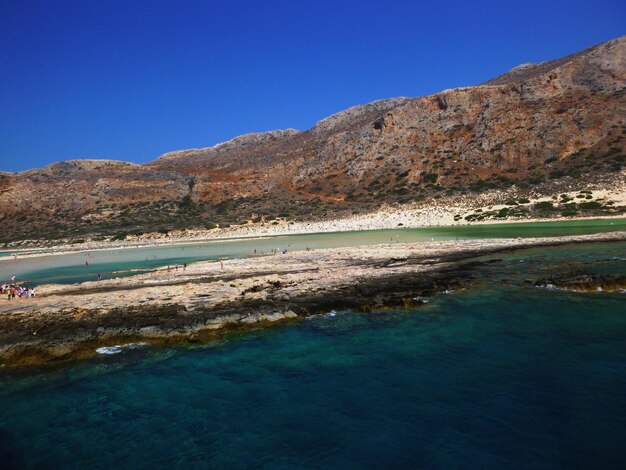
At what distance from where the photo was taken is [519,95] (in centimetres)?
9019

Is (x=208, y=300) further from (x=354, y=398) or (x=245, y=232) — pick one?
(x=245, y=232)

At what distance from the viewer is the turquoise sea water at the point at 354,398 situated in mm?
8320

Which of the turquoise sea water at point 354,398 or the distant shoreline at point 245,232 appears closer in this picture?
the turquoise sea water at point 354,398

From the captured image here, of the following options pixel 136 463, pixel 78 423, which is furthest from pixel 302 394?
pixel 78 423

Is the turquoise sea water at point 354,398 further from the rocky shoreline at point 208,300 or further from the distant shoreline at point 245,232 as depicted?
→ the distant shoreline at point 245,232

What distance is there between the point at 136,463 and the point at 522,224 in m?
53.6

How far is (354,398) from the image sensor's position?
1041 centimetres

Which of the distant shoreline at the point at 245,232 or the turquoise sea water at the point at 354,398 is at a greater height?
the distant shoreline at the point at 245,232

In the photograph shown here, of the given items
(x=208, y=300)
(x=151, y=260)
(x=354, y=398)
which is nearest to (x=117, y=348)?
(x=208, y=300)

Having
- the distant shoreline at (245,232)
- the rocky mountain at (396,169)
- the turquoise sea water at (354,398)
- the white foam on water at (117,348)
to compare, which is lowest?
the turquoise sea water at (354,398)

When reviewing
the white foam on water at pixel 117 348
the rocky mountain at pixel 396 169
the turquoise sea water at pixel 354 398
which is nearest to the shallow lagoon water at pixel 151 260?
the white foam on water at pixel 117 348

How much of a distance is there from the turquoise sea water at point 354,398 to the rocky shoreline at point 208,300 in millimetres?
1309

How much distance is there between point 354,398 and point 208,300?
34.9ft

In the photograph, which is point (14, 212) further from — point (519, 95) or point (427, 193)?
point (519, 95)
